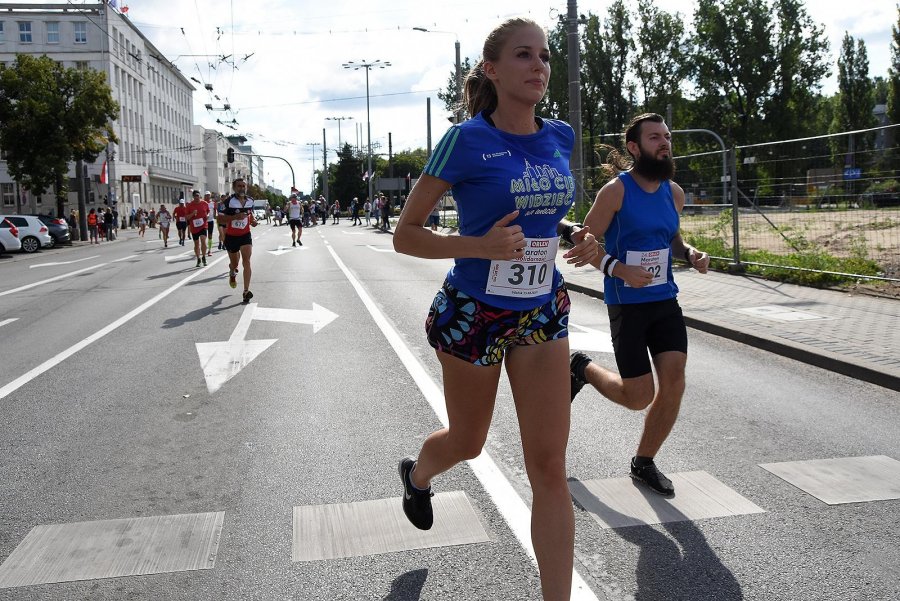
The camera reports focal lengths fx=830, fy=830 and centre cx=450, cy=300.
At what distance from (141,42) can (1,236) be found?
6279 centimetres

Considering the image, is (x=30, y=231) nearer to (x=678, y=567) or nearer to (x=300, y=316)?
(x=300, y=316)

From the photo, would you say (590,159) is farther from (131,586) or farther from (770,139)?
(131,586)

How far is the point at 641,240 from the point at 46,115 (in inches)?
1429

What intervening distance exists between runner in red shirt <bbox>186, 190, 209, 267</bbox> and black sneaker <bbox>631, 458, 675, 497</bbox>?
59.1ft

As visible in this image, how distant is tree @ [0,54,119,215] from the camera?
3481cm

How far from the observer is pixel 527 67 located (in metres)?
2.80

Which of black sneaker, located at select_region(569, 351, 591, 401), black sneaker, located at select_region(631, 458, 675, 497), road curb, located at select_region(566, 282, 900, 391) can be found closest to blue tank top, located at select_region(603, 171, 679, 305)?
black sneaker, located at select_region(569, 351, 591, 401)

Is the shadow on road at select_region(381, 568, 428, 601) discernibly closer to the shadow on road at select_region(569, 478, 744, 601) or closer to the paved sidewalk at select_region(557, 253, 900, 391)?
the shadow on road at select_region(569, 478, 744, 601)

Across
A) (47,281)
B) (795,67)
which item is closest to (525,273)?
(47,281)

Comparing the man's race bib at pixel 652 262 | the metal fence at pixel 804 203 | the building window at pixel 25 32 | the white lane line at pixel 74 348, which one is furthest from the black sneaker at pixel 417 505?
the building window at pixel 25 32

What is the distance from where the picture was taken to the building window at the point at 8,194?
68.7 m

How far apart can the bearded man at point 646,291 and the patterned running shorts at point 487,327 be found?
1.28m

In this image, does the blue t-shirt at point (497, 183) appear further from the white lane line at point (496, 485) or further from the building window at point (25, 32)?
the building window at point (25, 32)

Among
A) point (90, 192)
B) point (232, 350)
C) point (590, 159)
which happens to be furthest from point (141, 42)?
point (232, 350)
